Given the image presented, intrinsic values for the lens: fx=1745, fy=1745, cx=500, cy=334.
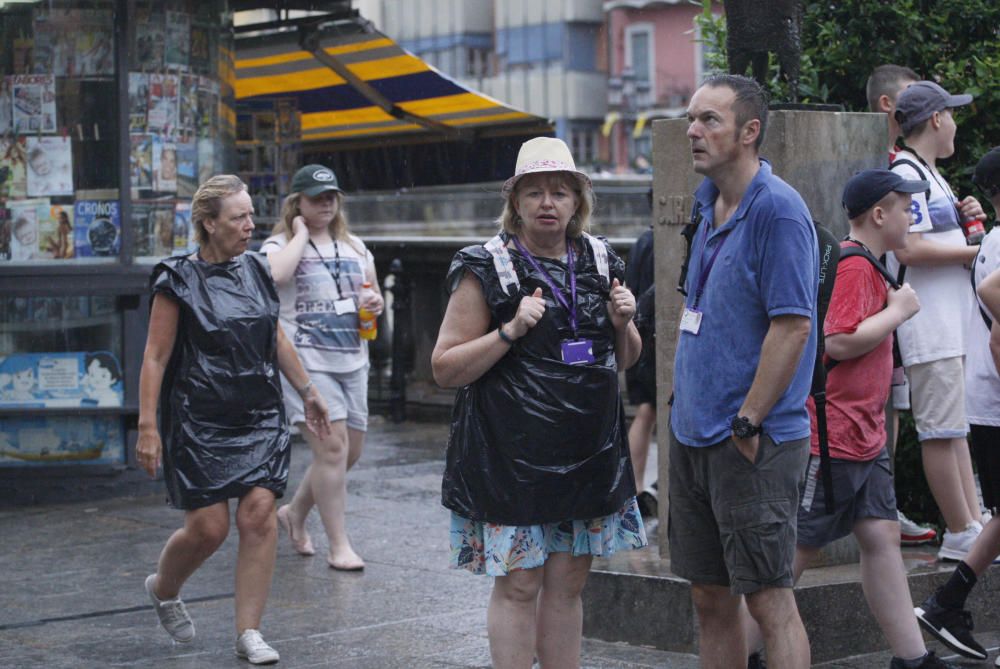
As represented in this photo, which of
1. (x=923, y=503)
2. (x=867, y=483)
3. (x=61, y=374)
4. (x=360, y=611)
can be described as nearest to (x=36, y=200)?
(x=61, y=374)

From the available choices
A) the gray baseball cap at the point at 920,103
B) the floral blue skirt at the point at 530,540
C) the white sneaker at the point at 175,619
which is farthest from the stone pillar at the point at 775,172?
the white sneaker at the point at 175,619

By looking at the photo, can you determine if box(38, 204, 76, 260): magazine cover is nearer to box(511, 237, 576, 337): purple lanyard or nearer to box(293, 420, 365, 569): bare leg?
box(293, 420, 365, 569): bare leg

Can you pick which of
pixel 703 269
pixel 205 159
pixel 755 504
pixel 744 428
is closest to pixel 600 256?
pixel 703 269

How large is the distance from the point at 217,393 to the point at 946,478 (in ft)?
9.15

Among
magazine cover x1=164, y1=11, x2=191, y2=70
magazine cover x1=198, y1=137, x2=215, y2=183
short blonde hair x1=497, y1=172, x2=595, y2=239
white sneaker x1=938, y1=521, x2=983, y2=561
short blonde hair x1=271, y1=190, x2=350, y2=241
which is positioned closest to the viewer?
short blonde hair x1=497, y1=172, x2=595, y2=239

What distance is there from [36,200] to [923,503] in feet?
17.6

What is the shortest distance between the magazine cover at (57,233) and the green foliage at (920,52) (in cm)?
419

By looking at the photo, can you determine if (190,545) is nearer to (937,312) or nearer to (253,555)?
(253,555)

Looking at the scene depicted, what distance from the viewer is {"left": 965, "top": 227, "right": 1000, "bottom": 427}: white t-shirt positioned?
604cm

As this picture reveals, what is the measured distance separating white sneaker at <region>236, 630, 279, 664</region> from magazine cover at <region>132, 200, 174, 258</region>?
4.47m

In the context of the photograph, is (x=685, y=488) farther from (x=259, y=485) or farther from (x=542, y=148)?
(x=259, y=485)

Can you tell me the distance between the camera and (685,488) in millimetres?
4945

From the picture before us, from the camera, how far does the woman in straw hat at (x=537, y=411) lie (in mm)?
5051

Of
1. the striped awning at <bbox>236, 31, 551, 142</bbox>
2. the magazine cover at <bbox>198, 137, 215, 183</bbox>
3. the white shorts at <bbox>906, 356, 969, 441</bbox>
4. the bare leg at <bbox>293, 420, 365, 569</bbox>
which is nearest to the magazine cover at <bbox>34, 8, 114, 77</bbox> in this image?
the magazine cover at <bbox>198, 137, 215, 183</bbox>
